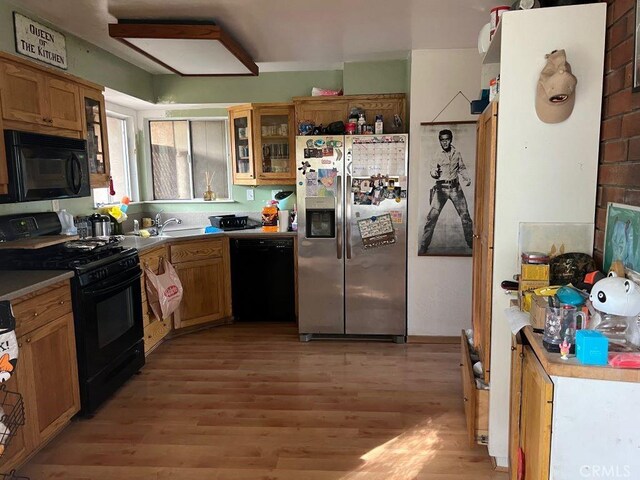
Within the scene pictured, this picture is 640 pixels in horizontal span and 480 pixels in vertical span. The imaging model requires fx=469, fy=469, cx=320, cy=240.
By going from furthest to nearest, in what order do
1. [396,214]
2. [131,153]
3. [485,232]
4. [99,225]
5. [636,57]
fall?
[131,153] → [396,214] → [99,225] → [485,232] → [636,57]

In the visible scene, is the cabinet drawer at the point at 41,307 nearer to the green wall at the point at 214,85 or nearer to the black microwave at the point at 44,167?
the black microwave at the point at 44,167

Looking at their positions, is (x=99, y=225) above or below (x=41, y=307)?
above

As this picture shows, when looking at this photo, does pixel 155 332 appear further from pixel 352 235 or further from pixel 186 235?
pixel 352 235

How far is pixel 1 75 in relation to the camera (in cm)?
245

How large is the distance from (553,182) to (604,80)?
1.48 feet

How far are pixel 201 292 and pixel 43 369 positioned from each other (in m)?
1.89

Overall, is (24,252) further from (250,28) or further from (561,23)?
(561,23)

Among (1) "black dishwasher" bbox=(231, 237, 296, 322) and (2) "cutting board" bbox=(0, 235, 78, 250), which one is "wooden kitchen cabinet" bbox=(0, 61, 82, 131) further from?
(1) "black dishwasher" bbox=(231, 237, 296, 322)

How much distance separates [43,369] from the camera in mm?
2330

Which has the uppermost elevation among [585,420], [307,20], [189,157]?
[307,20]

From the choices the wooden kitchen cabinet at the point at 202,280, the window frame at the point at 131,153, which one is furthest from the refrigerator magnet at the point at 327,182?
the window frame at the point at 131,153

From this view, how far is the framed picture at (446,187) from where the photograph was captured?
12.2 ft

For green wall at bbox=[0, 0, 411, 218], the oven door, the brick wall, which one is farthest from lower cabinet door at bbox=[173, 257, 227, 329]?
the brick wall

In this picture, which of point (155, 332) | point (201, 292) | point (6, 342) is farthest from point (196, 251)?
point (6, 342)
